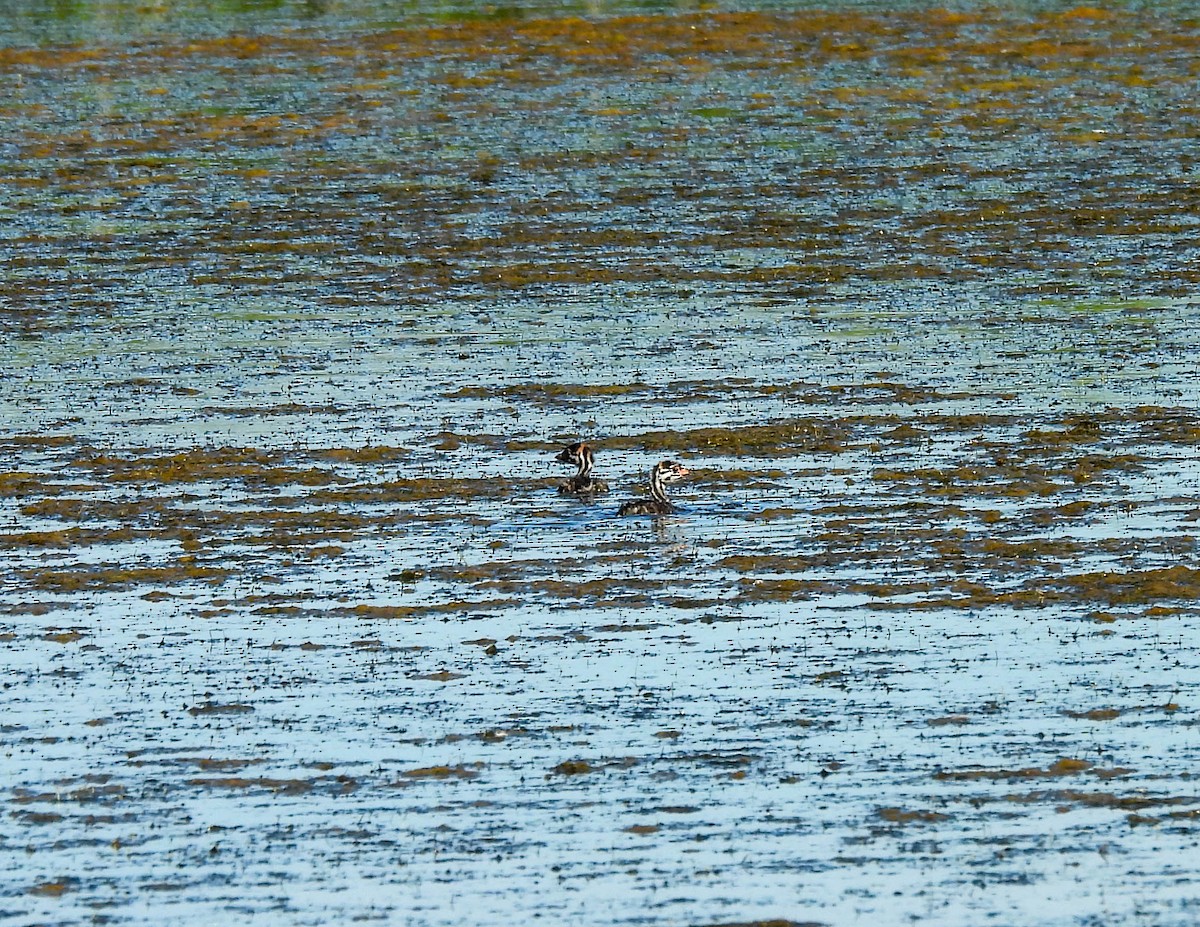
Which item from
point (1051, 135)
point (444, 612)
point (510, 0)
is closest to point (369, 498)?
point (444, 612)

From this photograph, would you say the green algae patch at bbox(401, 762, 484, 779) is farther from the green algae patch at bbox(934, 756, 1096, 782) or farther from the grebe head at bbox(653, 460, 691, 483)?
the grebe head at bbox(653, 460, 691, 483)

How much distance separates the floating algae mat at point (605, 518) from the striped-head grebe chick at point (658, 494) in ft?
0.39

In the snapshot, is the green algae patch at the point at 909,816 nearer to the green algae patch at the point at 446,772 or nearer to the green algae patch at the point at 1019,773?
the green algae patch at the point at 1019,773

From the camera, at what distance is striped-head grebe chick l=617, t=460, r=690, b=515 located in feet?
47.5

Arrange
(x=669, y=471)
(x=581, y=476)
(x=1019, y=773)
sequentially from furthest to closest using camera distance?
(x=581, y=476) < (x=669, y=471) < (x=1019, y=773)

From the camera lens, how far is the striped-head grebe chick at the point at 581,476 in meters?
14.8

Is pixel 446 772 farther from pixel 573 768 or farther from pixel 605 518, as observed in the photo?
pixel 605 518

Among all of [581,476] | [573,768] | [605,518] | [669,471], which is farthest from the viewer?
[581,476]

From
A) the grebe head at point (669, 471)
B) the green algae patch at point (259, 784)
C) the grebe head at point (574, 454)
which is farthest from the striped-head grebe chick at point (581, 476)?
the green algae patch at point (259, 784)

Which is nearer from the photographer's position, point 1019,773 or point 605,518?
point 1019,773

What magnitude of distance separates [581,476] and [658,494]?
54cm

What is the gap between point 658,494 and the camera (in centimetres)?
1463

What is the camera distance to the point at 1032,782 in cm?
996

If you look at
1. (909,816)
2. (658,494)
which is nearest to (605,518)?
(658,494)
